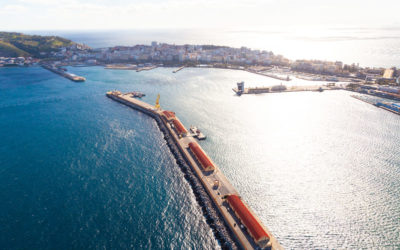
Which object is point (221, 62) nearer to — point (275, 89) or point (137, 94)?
point (275, 89)

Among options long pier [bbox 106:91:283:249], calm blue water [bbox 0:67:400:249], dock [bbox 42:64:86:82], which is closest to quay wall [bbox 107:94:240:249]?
long pier [bbox 106:91:283:249]

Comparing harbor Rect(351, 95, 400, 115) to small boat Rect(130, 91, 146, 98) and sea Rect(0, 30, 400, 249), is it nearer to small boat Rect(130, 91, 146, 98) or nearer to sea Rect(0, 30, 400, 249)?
sea Rect(0, 30, 400, 249)

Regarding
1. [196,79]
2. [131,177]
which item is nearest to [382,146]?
[131,177]

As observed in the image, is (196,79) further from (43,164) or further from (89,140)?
(43,164)

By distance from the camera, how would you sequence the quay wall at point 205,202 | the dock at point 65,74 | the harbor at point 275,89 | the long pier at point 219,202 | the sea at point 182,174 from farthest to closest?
1. the dock at point 65,74
2. the harbor at point 275,89
3. the sea at point 182,174
4. the quay wall at point 205,202
5. the long pier at point 219,202

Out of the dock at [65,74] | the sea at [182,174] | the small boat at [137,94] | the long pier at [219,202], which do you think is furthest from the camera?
the dock at [65,74]

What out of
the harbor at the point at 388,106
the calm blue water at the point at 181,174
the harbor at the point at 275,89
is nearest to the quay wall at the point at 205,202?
the calm blue water at the point at 181,174

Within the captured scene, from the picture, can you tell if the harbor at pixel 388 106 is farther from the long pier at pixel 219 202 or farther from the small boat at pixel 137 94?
the small boat at pixel 137 94

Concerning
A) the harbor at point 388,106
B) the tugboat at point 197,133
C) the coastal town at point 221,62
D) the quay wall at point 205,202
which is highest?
the coastal town at point 221,62
